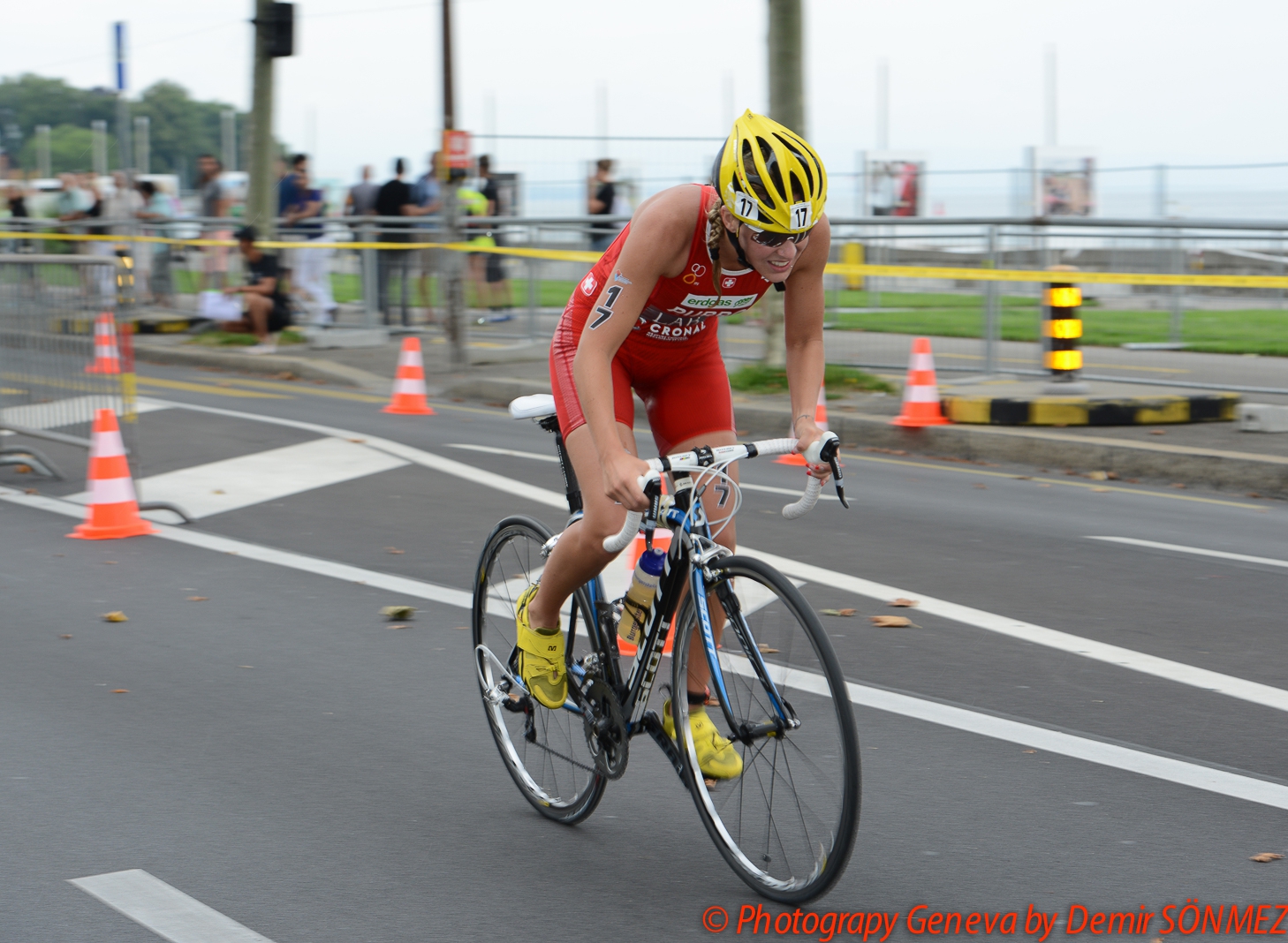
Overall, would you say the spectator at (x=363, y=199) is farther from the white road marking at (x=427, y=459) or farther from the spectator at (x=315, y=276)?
the white road marking at (x=427, y=459)

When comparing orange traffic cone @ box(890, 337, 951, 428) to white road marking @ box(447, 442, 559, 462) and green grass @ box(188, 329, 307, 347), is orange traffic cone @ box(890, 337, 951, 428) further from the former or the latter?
green grass @ box(188, 329, 307, 347)

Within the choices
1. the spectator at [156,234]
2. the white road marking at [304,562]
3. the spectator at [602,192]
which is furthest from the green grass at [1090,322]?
the spectator at [156,234]

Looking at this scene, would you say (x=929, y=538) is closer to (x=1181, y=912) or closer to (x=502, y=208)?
(x=1181, y=912)

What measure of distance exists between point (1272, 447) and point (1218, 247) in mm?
3536

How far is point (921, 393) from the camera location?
11.8 metres


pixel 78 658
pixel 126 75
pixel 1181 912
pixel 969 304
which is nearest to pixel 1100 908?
pixel 1181 912

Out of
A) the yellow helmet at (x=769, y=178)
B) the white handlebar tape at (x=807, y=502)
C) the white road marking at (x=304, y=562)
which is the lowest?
the white road marking at (x=304, y=562)

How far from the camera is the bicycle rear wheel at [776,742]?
3.36m

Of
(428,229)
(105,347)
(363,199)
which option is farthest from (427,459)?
(363,199)

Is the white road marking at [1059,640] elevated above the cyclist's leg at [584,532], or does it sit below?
below

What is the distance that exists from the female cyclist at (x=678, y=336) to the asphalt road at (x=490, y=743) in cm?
52

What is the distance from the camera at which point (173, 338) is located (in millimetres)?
20109

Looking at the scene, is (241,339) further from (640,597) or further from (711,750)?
(711,750)

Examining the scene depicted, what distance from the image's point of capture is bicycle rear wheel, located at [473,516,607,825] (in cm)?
425
